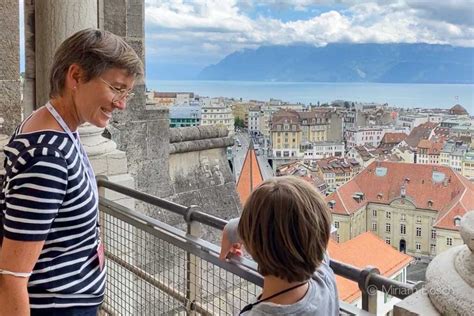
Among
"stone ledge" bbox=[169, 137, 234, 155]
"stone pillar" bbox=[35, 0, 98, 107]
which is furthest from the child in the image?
"stone ledge" bbox=[169, 137, 234, 155]

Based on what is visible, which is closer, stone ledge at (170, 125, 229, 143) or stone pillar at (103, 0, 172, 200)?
stone pillar at (103, 0, 172, 200)

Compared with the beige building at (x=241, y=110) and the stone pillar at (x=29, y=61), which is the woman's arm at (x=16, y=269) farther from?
the beige building at (x=241, y=110)

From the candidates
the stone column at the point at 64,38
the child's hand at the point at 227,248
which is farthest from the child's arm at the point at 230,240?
the stone column at the point at 64,38

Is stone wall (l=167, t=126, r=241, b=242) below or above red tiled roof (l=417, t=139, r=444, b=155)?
below

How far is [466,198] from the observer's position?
242 centimetres

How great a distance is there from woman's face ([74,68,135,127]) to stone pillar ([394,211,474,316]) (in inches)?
25.4

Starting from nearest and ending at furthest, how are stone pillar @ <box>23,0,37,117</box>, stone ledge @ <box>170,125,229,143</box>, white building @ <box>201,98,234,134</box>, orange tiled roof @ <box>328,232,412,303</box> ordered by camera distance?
1. orange tiled roof @ <box>328,232,412,303</box>
2. stone pillar @ <box>23,0,37,117</box>
3. stone ledge @ <box>170,125,229,143</box>
4. white building @ <box>201,98,234,134</box>

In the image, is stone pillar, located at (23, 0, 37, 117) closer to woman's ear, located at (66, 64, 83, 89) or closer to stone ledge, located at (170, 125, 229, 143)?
stone ledge, located at (170, 125, 229, 143)

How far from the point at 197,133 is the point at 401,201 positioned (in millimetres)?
1646

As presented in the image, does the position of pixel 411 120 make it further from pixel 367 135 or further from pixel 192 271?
pixel 192 271

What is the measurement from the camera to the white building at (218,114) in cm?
443

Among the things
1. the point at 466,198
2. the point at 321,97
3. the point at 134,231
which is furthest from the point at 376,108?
the point at 134,231

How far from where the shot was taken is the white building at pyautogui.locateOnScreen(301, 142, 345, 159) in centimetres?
378

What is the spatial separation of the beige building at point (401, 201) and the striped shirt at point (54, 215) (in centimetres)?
145
